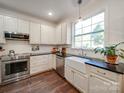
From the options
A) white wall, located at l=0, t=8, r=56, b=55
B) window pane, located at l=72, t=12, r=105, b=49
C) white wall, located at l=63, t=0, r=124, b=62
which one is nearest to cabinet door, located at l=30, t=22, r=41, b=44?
white wall, located at l=0, t=8, r=56, b=55

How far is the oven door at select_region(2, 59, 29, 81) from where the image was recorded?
2.50 meters

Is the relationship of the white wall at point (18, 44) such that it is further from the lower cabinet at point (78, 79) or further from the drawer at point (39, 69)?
the lower cabinet at point (78, 79)

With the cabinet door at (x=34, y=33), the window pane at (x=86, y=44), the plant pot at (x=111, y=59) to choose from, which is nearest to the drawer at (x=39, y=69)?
the cabinet door at (x=34, y=33)

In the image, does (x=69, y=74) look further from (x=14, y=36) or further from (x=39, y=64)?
(x=14, y=36)

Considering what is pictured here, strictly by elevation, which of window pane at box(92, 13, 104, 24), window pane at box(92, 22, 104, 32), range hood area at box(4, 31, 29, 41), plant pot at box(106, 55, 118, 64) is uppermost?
window pane at box(92, 13, 104, 24)

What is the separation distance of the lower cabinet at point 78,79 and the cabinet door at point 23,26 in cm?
223

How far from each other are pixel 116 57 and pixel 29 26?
10.4 feet

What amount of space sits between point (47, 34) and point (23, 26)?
1.16 metres

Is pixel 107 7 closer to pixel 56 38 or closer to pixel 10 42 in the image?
pixel 56 38

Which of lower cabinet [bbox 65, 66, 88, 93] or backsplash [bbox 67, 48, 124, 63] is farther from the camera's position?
backsplash [bbox 67, 48, 124, 63]

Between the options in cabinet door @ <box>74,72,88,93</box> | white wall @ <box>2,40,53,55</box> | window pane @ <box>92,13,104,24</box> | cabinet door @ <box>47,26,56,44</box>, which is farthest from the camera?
cabinet door @ <box>47,26,56,44</box>

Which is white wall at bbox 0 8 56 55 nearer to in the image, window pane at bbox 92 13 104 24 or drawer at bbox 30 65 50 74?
drawer at bbox 30 65 50 74

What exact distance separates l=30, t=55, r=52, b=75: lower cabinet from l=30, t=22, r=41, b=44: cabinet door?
730 mm

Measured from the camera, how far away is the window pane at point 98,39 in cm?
237
